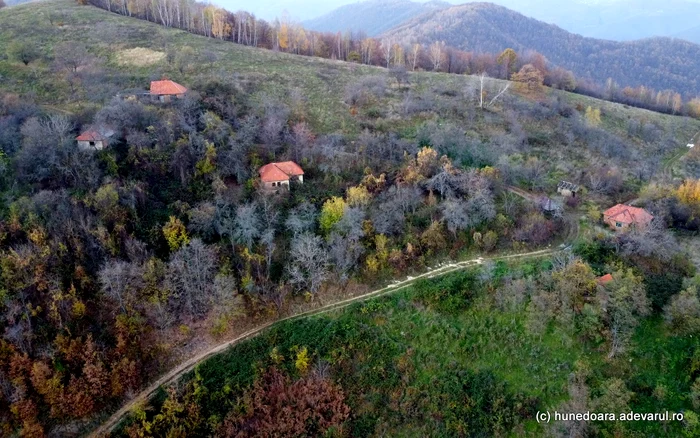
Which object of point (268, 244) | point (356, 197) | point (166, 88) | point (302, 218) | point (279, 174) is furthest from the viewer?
point (166, 88)

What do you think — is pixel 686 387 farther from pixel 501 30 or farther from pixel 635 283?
pixel 501 30

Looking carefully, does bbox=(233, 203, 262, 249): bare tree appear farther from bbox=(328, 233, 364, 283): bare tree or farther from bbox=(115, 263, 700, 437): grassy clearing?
bbox=(115, 263, 700, 437): grassy clearing

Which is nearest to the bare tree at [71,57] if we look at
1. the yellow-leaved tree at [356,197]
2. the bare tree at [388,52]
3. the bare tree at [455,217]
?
the yellow-leaved tree at [356,197]

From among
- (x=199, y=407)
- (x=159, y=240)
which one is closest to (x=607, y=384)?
(x=199, y=407)

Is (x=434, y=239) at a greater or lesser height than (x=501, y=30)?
lesser

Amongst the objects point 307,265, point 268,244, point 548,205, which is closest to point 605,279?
point 548,205

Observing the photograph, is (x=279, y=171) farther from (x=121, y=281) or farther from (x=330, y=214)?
(x=121, y=281)
